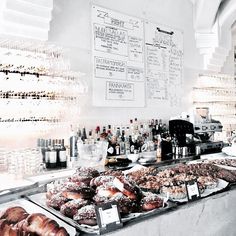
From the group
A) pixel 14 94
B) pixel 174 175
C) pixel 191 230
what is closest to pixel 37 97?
pixel 14 94

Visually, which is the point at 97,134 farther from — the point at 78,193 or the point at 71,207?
the point at 71,207

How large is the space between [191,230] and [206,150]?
227 cm

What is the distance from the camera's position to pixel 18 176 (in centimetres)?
222

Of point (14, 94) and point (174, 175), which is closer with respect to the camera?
point (174, 175)

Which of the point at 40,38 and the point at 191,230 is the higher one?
the point at 40,38

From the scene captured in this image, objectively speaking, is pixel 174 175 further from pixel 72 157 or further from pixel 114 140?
pixel 114 140

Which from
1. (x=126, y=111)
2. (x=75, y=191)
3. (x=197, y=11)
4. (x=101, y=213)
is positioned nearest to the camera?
(x=101, y=213)

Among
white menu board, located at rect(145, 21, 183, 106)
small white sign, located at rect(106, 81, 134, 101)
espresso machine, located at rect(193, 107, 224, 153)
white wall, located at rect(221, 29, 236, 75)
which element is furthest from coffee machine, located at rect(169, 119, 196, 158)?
white wall, located at rect(221, 29, 236, 75)

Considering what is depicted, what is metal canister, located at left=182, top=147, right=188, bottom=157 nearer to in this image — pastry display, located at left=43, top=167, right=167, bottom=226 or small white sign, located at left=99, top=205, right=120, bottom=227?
pastry display, located at left=43, top=167, right=167, bottom=226

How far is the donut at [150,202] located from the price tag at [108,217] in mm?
195

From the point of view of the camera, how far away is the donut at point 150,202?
1408mm

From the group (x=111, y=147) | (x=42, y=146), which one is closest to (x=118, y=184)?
(x=42, y=146)

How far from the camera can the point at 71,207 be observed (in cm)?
131

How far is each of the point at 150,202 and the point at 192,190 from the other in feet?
1.07
